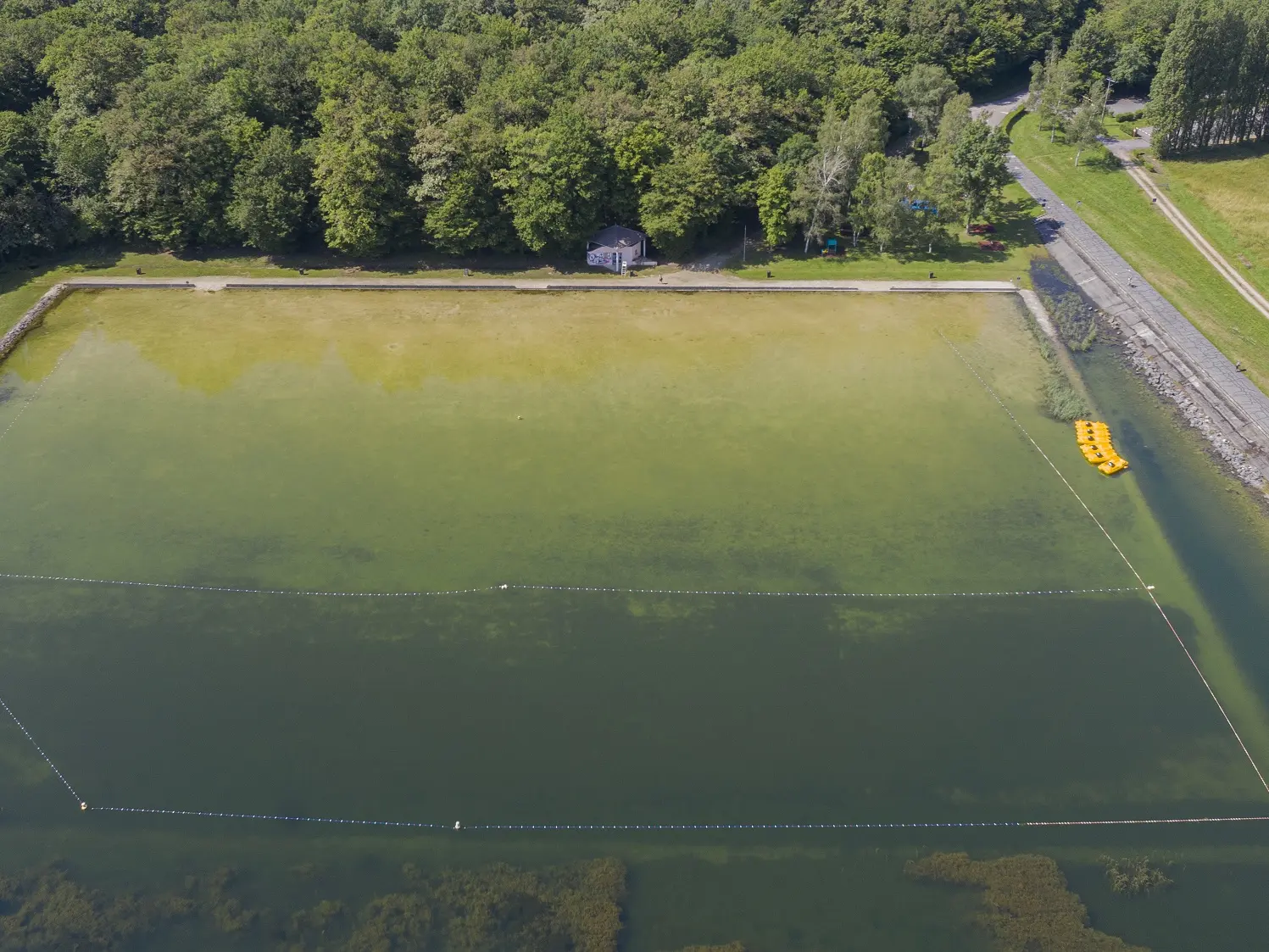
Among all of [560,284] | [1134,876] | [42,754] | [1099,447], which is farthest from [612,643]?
[560,284]

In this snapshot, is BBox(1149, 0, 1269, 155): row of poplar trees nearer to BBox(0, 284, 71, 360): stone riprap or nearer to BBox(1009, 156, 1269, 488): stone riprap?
BBox(1009, 156, 1269, 488): stone riprap

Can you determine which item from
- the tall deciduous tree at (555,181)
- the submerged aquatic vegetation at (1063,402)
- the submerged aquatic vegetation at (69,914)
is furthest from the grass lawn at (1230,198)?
the submerged aquatic vegetation at (69,914)

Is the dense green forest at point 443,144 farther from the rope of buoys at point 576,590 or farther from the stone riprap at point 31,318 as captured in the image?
the rope of buoys at point 576,590

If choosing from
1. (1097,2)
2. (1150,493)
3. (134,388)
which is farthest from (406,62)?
(1097,2)

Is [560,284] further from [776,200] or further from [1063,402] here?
[1063,402]

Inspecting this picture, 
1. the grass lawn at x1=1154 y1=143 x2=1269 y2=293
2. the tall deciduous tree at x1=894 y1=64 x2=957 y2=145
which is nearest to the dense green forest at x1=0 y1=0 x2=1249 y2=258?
the tall deciduous tree at x1=894 y1=64 x2=957 y2=145

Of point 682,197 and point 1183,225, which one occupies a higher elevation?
point 682,197
